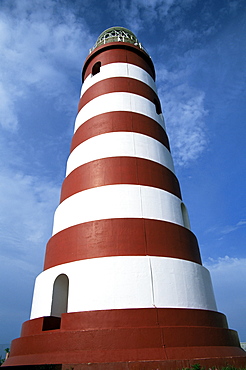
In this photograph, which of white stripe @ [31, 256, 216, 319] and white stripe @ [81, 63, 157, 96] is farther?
white stripe @ [81, 63, 157, 96]

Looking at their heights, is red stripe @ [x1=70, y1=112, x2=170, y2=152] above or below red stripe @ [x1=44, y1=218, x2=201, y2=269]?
above

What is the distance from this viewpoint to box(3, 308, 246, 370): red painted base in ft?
21.2

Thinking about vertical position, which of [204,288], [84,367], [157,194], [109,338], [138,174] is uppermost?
[138,174]

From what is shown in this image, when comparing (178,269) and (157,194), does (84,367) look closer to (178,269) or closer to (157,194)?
(178,269)

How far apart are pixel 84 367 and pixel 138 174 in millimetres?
5825

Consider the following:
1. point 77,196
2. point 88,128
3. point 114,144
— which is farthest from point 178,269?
point 88,128

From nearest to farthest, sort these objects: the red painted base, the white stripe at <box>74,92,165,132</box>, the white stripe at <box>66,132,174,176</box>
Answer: the red painted base < the white stripe at <box>66,132,174,176</box> < the white stripe at <box>74,92,165,132</box>

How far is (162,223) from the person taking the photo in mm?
8961

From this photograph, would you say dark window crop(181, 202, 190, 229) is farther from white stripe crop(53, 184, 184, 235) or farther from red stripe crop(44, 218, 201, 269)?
red stripe crop(44, 218, 201, 269)

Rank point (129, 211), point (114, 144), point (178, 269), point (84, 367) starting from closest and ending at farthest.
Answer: point (84, 367), point (178, 269), point (129, 211), point (114, 144)

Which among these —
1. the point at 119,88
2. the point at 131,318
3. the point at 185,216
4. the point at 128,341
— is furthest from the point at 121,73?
the point at 128,341

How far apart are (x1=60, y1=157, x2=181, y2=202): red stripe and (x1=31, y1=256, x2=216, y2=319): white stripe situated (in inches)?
108

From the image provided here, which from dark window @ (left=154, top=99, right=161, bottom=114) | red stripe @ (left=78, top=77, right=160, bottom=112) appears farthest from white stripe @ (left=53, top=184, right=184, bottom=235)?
dark window @ (left=154, top=99, right=161, bottom=114)

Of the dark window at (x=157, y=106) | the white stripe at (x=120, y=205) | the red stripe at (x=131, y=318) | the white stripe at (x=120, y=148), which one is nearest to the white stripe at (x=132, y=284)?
the red stripe at (x=131, y=318)
